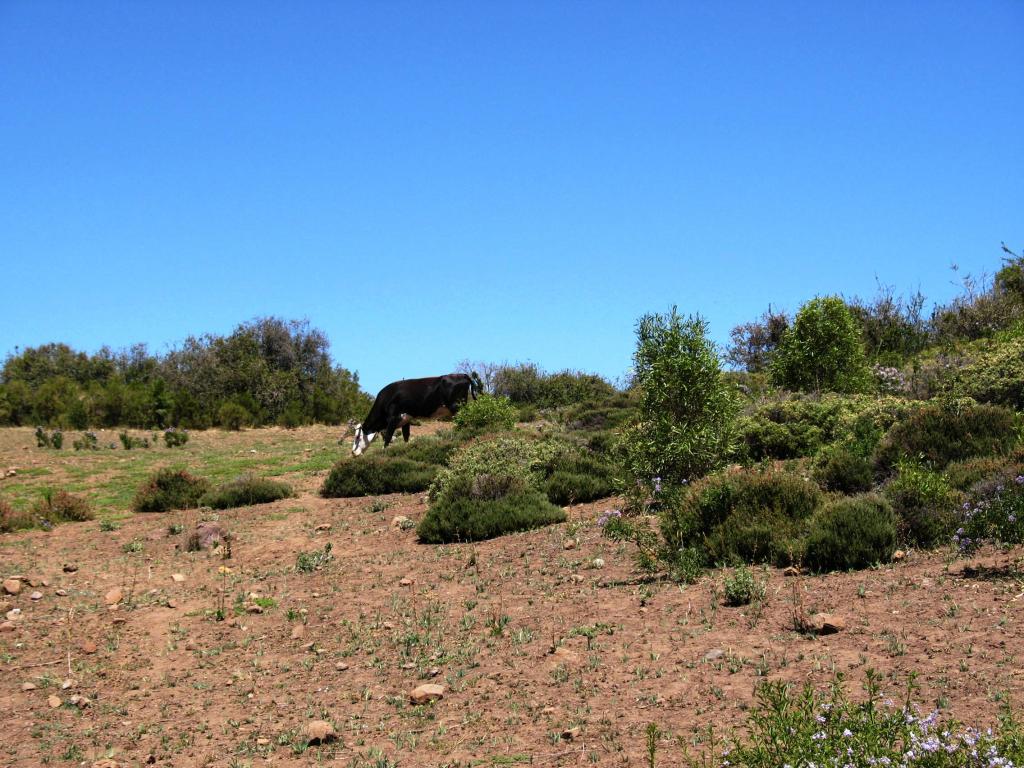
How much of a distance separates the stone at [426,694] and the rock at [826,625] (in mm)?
2687

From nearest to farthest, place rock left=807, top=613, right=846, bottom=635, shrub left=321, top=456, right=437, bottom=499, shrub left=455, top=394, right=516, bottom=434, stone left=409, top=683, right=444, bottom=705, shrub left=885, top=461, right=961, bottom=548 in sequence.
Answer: stone left=409, top=683, right=444, bottom=705 → rock left=807, top=613, right=846, bottom=635 → shrub left=885, top=461, right=961, bottom=548 → shrub left=321, top=456, right=437, bottom=499 → shrub left=455, top=394, right=516, bottom=434

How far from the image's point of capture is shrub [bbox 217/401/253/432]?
3428 centimetres

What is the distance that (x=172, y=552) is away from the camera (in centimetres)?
1232

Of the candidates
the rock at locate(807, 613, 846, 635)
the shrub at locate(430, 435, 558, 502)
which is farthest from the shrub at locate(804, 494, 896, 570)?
the shrub at locate(430, 435, 558, 502)

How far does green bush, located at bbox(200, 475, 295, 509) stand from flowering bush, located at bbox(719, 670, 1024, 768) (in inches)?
513

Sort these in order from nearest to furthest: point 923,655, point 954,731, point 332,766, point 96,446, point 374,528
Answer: point 954,731 < point 332,766 < point 923,655 < point 374,528 < point 96,446

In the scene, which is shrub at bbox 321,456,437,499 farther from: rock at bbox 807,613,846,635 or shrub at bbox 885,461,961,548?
rock at bbox 807,613,846,635

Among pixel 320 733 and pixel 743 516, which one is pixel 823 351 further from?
pixel 320 733

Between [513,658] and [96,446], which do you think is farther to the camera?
[96,446]

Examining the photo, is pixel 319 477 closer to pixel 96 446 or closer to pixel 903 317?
pixel 96 446

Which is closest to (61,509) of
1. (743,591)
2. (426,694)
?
(426,694)

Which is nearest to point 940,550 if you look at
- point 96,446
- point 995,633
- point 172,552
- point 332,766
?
point 995,633

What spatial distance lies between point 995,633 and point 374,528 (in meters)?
9.04

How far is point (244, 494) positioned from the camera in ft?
53.5
